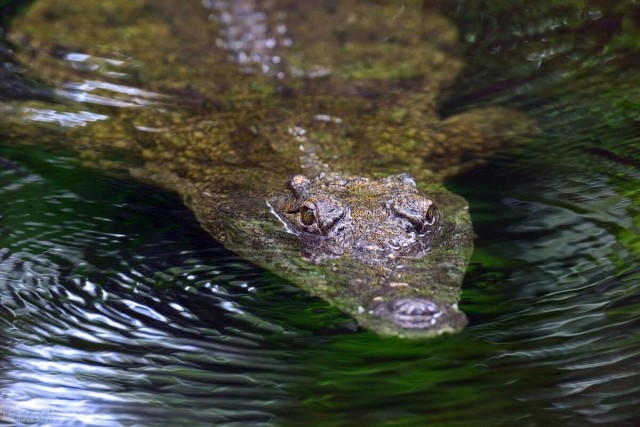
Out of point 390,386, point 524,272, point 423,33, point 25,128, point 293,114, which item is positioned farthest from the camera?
point 423,33

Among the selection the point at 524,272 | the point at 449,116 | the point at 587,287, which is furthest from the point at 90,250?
the point at 449,116

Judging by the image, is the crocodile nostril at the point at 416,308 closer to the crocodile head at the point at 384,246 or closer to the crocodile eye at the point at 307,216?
the crocodile head at the point at 384,246

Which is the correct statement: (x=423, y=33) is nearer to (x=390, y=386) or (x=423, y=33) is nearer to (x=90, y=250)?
(x=90, y=250)

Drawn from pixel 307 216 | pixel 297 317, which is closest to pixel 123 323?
pixel 297 317

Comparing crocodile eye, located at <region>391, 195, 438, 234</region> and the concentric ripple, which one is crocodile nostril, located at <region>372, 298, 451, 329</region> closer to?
the concentric ripple

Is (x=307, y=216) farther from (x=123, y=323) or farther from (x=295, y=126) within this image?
(x=295, y=126)

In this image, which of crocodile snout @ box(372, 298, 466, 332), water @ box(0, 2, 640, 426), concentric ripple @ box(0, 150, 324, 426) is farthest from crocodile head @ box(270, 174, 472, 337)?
concentric ripple @ box(0, 150, 324, 426)
